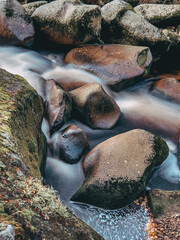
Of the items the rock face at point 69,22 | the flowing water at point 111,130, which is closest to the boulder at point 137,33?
the rock face at point 69,22

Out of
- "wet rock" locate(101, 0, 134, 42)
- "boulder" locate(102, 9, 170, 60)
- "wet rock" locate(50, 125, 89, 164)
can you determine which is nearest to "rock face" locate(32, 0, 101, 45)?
"wet rock" locate(101, 0, 134, 42)

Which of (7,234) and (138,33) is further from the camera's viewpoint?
(138,33)

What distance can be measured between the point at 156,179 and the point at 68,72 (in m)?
4.94

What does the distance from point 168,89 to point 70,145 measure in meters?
4.51

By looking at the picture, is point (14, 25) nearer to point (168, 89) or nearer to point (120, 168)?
point (168, 89)

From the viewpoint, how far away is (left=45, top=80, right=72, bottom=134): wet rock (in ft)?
19.3

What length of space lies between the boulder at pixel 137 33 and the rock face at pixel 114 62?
42.0 inches

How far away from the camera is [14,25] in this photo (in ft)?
29.4

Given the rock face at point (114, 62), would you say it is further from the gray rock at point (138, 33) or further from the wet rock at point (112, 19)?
the wet rock at point (112, 19)

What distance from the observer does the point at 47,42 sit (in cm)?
988

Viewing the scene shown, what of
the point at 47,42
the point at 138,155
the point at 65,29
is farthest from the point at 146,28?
the point at 138,155

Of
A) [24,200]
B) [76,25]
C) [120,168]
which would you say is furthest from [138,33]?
[24,200]

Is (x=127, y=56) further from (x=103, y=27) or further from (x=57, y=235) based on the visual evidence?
(x=57, y=235)

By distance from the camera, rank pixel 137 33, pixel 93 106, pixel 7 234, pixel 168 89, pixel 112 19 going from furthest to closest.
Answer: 1. pixel 112 19
2. pixel 137 33
3. pixel 168 89
4. pixel 93 106
5. pixel 7 234
